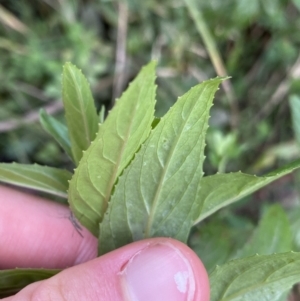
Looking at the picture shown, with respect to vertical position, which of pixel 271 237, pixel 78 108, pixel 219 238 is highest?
pixel 78 108

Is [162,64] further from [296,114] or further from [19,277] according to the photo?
[19,277]

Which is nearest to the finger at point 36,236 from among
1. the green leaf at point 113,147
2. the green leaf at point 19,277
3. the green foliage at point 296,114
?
the green leaf at point 19,277

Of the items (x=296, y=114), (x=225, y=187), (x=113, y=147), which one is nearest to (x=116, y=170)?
(x=113, y=147)

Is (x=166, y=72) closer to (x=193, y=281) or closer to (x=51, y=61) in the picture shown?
(x=51, y=61)

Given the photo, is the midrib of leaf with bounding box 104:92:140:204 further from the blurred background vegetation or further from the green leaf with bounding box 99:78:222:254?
the blurred background vegetation

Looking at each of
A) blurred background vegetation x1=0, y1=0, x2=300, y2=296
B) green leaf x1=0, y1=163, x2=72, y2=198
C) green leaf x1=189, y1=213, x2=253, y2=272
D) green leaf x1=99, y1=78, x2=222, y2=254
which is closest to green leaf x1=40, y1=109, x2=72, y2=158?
green leaf x1=0, y1=163, x2=72, y2=198

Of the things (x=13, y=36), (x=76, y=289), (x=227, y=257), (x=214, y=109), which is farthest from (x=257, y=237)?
(x=13, y=36)
